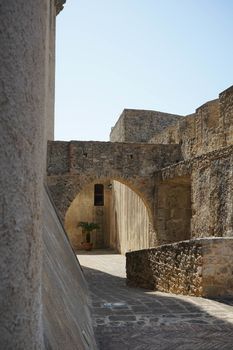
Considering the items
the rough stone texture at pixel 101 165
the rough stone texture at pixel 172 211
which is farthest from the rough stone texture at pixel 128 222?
the rough stone texture at pixel 101 165

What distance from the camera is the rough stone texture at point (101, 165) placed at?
1312cm

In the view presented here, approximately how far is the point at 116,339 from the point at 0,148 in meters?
2.95

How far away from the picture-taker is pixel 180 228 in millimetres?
13117

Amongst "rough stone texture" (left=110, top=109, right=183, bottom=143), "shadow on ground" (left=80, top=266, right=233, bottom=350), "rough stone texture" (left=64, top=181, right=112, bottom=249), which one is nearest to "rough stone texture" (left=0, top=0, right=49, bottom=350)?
"shadow on ground" (left=80, top=266, right=233, bottom=350)

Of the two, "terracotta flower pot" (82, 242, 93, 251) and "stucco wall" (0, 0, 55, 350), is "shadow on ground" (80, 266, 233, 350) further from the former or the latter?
"terracotta flower pot" (82, 242, 93, 251)

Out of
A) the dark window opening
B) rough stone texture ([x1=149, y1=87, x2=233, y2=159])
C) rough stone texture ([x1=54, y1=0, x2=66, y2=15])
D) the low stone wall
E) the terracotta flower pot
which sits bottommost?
the terracotta flower pot

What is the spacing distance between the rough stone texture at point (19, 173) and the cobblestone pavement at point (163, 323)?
2435mm

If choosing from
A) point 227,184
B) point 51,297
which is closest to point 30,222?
point 51,297

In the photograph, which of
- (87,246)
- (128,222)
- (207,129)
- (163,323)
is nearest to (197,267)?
(163,323)

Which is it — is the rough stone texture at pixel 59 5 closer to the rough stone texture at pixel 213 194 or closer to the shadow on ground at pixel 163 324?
the rough stone texture at pixel 213 194

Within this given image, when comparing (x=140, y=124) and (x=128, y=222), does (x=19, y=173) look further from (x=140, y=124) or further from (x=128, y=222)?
(x=140, y=124)

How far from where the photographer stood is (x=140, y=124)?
21.5 m

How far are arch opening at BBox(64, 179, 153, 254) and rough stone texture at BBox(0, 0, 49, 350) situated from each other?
14040 millimetres

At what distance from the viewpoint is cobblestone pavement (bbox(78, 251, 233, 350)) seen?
11.2 feet
